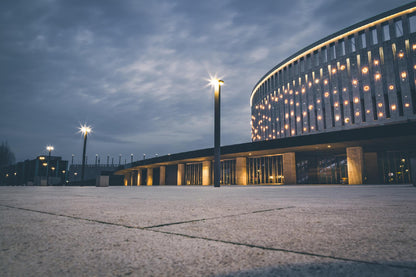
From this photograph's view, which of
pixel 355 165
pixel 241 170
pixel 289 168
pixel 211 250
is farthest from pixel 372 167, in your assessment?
pixel 211 250

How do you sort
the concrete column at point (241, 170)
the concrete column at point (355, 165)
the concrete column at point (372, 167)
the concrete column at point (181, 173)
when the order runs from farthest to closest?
the concrete column at point (181, 173), the concrete column at point (241, 170), the concrete column at point (372, 167), the concrete column at point (355, 165)

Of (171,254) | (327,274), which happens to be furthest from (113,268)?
(327,274)

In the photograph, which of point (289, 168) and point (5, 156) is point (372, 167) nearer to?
point (289, 168)

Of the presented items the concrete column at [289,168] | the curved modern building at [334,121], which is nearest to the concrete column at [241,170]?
the curved modern building at [334,121]

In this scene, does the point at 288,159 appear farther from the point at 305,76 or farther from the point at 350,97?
the point at 305,76

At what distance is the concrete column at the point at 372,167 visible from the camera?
107 feet

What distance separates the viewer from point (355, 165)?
85.3ft

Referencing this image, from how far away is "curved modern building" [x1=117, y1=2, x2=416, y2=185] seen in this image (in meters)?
27.0

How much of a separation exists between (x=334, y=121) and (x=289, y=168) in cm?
2975

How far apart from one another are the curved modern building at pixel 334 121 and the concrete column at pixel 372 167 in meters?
0.11

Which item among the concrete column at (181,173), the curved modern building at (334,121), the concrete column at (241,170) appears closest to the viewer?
the curved modern building at (334,121)

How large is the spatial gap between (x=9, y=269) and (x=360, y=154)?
30.5 metres

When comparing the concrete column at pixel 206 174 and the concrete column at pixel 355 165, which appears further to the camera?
the concrete column at pixel 206 174

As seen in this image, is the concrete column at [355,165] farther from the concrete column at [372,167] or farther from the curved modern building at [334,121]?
the concrete column at [372,167]
